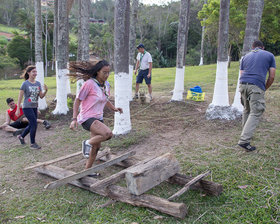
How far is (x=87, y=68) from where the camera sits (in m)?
4.38

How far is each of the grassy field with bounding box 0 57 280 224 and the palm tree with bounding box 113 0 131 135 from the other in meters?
0.39

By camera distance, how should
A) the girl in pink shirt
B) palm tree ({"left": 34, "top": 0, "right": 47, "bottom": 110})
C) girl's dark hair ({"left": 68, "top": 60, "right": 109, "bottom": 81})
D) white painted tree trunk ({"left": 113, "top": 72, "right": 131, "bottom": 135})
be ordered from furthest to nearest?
palm tree ({"left": 34, "top": 0, "right": 47, "bottom": 110})
white painted tree trunk ({"left": 113, "top": 72, "right": 131, "bottom": 135})
girl's dark hair ({"left": 68, "top": 60, "right": 109, "bottom": 81})
the girl in pink shirt

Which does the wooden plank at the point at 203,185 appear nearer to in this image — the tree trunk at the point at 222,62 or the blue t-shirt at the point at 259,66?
the blue t-shirt at the point at 259,66

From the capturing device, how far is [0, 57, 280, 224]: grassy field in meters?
3.45

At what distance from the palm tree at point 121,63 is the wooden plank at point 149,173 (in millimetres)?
2924

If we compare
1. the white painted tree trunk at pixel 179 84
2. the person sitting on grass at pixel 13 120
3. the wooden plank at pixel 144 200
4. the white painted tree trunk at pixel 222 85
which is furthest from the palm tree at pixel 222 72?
the person sitting on grass at pixel 13 120

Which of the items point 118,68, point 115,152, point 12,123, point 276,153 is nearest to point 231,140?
point 276,153

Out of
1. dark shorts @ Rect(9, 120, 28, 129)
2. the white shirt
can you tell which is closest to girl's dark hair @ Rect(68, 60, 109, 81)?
dark shorts @ Rect(9, 120, 28, 129)

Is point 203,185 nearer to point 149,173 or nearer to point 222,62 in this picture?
point 149,173

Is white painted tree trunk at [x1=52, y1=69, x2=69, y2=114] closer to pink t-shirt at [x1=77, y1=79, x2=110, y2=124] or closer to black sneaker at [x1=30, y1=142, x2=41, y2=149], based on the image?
black sneaker at [x1=30, y1=142, x2=41, y2=149]

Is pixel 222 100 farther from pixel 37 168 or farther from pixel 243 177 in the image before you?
pixel 37 168

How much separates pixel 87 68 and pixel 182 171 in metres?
2.31

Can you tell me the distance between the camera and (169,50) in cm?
4597

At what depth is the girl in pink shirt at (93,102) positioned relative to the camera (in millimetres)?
4195
